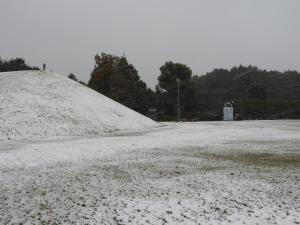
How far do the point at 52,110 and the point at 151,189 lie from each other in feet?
68.0

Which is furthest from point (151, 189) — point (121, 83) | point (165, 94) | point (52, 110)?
point (165, 94)

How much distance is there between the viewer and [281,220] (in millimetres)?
4938

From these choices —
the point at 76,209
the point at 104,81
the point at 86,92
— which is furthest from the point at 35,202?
the point at 104,81

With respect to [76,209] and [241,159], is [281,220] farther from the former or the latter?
[241,159]

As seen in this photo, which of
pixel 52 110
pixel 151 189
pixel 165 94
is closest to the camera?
pixel 151 189

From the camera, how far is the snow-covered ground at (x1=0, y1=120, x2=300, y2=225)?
5191 millimetres

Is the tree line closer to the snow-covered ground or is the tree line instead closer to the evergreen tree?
the evergreen tree

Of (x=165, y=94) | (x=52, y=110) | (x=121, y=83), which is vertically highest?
(x=121, y=83)

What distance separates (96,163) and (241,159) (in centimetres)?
496

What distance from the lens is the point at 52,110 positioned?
1009 inches

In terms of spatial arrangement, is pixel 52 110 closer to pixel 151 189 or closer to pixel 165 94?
pixel 151 189

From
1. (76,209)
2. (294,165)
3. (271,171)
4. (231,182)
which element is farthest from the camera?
(294,165)

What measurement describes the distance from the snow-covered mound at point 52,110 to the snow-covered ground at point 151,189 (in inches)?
407

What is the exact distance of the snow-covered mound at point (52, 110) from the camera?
21.5 meters
